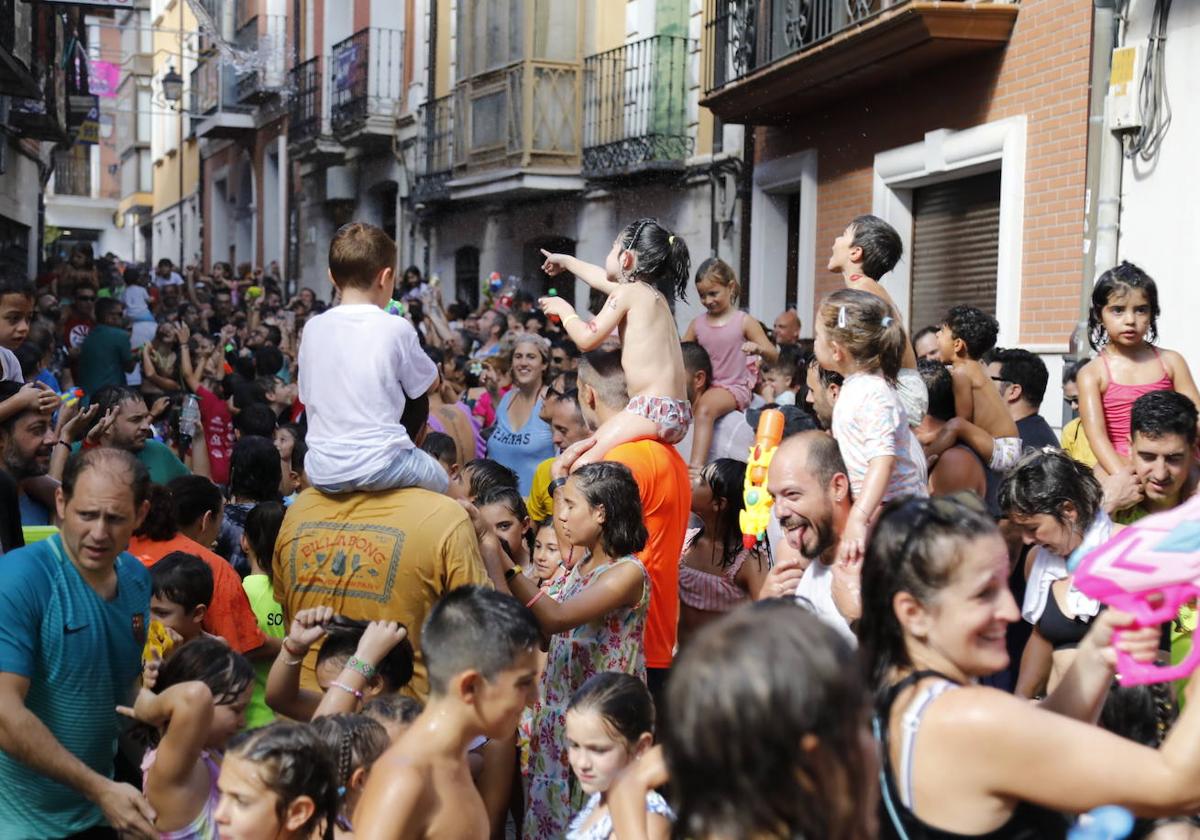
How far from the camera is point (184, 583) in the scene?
15.5 feet

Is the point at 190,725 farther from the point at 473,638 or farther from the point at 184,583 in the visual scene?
the point at 184,583

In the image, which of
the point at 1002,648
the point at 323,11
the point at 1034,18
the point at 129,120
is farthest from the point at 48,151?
the point at 1002,648

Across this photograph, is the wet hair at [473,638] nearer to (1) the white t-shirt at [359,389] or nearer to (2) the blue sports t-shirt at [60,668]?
(1) the white t-shirt at [359,389]

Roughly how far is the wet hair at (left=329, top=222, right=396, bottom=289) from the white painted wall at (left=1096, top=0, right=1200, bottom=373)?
6.30 meters

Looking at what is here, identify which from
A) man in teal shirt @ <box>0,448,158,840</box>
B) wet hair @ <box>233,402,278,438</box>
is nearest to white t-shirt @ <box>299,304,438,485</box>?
man in teal shirt @ <box>0,448,158,840</box>

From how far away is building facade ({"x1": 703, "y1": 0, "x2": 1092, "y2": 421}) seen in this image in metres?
10.1

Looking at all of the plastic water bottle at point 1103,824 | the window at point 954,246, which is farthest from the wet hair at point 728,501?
the window at point 954,246

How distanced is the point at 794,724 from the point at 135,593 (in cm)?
273

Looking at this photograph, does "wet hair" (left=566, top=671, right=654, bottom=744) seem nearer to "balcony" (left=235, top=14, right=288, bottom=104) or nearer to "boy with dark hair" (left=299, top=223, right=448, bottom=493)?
"boy with dark hair" (left=299, top=223, right=448, bottom=493)

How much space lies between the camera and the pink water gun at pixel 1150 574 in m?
2.47

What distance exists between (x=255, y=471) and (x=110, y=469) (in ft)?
8.25

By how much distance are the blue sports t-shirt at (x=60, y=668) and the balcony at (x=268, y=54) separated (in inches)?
1040

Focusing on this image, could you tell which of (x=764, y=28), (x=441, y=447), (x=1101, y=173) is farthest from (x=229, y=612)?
(x=764, y=28)

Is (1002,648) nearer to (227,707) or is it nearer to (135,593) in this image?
(227,707)
